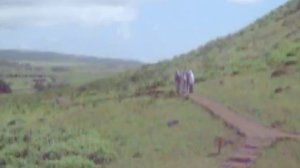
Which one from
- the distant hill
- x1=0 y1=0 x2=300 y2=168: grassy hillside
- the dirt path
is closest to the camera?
the dirt path

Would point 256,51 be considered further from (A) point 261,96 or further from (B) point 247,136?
(B) point 247,136

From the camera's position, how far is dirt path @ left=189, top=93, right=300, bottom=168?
79.4ft

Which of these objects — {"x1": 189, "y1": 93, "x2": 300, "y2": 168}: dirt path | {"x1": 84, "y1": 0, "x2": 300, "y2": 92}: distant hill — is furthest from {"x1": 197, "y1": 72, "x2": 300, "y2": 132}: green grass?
{"x1": 84, "y1": 0, "x2": 300, "y2": 92}: distant hill

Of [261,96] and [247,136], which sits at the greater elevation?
[261,96]

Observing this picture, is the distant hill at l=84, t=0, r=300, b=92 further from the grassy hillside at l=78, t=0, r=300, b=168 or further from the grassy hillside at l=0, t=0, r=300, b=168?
the grassy hillside at l=0, t=0, r=300, b=168

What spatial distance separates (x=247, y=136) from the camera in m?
27.1

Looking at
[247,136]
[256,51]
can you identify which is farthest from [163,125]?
[256,51]

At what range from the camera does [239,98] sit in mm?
35875

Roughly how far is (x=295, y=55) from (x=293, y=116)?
16413mm

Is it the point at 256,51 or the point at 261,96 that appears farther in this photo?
the point at 256,51

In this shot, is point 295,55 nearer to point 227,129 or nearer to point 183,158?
point 227,129

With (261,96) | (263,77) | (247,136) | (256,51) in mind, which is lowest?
(247,136)

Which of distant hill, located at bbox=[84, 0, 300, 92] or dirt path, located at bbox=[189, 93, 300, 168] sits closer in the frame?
dirt path, located at bbox=[189, 93, 300, 168]

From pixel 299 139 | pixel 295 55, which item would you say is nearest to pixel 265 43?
pixel 295 55
